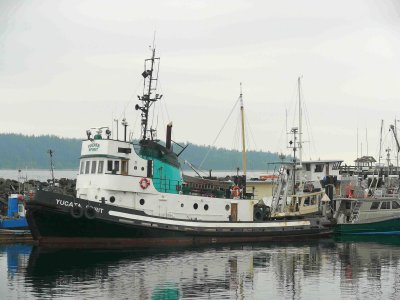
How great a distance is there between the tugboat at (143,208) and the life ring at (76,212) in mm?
54

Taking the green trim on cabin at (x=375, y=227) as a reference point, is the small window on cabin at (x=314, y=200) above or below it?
above

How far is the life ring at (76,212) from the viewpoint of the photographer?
1518 inches

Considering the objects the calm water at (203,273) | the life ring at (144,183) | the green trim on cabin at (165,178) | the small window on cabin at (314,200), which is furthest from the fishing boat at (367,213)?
the life ring at (144,183)

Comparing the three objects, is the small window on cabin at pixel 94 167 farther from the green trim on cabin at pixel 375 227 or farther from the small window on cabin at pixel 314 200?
the green trim on cabin at pixel 375 227

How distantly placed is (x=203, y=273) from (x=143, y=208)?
10.4 m

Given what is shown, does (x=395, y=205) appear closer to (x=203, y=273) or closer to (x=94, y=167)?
(x=94, y=167)

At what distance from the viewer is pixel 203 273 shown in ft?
106

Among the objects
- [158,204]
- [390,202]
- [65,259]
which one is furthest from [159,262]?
[390,202]

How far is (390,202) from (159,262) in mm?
22540

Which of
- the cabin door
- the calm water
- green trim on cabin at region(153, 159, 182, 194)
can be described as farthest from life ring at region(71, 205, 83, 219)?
the cabin door

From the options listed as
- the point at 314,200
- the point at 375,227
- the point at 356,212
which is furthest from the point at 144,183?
the point at 375,227

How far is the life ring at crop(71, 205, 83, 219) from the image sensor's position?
3856cm

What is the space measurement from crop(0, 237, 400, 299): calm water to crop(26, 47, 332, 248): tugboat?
4.77 feet

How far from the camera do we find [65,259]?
117ft
